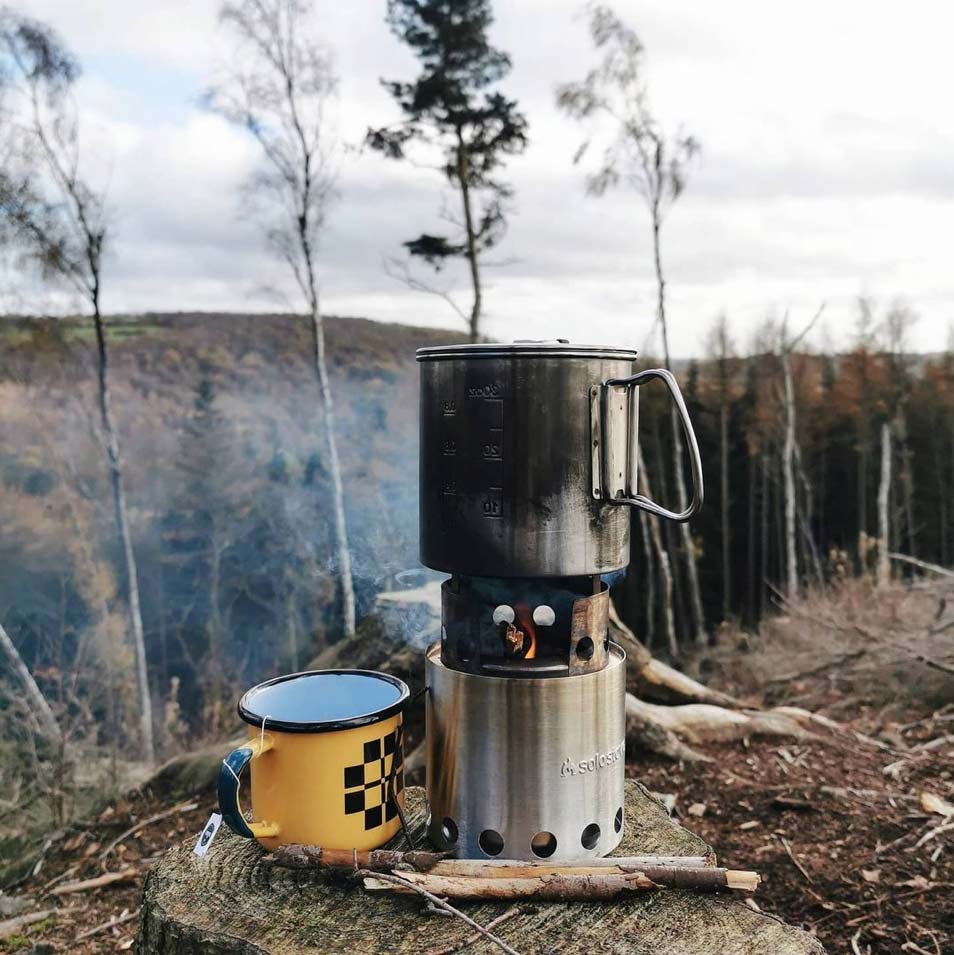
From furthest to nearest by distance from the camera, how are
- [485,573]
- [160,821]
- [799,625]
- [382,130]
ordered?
[382,130] < [799,625] < [160,821] < [485,573]

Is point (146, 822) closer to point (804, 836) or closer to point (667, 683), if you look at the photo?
point (667, 683)

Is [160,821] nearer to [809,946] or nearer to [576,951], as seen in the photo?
[576,951]

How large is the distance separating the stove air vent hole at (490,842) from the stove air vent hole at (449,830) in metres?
0.10

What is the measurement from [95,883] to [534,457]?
3.71m

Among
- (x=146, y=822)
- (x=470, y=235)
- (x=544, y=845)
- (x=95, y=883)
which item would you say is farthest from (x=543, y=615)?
(x=470, y=235)

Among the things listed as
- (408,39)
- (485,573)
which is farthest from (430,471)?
(408,39)

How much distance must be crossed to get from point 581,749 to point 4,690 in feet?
33.1

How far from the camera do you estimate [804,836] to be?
412 centimetres

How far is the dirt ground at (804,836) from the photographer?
345 centimetres

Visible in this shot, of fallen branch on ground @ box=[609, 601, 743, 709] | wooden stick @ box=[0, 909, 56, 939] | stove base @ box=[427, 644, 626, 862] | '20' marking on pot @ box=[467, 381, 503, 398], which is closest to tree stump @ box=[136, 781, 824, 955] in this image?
stove base @ box=[427, 644, 626, 862]

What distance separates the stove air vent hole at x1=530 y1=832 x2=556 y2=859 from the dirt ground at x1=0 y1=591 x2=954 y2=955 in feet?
5.45

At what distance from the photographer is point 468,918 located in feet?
6.59

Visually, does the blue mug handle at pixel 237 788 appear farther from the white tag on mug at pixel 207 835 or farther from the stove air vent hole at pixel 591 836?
the stove air vent hole at pixel 591 836

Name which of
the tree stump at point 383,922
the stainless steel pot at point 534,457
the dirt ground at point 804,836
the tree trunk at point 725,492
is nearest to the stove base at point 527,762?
the tree stump at point 383,922
